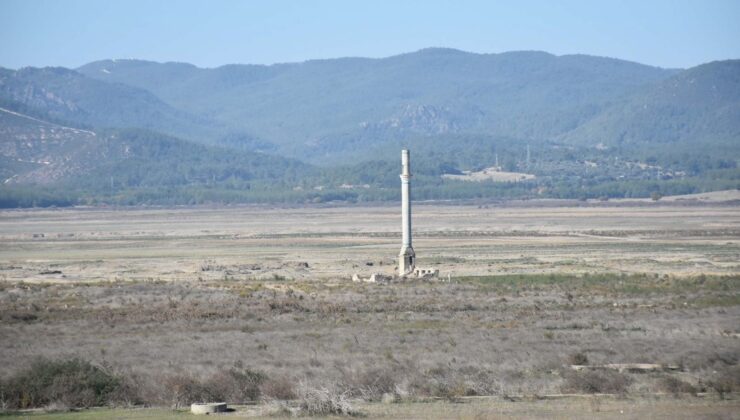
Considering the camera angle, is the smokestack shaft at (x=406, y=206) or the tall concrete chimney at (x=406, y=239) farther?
the smokestack shaft at (x=406, y=206)

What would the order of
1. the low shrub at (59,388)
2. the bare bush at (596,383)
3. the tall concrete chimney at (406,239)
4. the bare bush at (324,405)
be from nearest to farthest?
the bare bush at (324,405)
the low shrub at (59,388)
the bare bush at (596,383)
the tall concrete chimney at (406,239)

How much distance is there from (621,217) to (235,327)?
99.8 metres

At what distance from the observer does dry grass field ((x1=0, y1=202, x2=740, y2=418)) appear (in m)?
27.8

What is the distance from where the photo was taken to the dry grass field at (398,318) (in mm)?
27766

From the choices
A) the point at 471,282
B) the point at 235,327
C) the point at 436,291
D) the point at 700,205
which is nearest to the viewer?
the point at 235,327

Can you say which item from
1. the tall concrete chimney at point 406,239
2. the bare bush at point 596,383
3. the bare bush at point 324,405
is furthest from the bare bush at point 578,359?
the tall concrete chimney at point 406,239

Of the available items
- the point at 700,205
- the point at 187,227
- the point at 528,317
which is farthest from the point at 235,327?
the point at 700,205

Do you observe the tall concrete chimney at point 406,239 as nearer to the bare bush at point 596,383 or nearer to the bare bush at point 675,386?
the bare bush at point 596,383

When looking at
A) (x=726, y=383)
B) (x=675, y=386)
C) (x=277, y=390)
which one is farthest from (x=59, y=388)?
(x=726, y=383)

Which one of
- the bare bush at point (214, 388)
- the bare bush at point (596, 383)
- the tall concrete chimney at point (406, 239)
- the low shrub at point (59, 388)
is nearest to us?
the low shrub at point (59, 388)

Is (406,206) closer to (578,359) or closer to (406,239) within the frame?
(406,239)

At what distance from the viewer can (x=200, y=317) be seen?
44094mm

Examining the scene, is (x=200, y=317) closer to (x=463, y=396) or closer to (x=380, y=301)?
(x=380, y=301)

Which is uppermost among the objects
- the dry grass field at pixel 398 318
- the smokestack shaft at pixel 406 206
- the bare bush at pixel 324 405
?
the smokestack shaft at pixel 406 206
